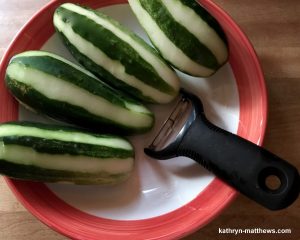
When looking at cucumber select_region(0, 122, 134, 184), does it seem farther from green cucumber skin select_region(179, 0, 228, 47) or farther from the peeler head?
green cucumber skin select_region(179, 0, 228, 47)

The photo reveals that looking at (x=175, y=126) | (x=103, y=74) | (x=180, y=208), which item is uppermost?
(x=103, y=74)

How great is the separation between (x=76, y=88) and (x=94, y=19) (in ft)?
0.43

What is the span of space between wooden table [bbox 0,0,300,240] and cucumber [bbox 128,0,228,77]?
173mm

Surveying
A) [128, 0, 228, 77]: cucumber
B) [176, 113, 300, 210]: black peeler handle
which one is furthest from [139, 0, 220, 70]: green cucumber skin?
[176, 113, 300, 210]: black peeler handle

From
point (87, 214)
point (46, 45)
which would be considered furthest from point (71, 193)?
point (46, 45)

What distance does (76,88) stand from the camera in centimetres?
73

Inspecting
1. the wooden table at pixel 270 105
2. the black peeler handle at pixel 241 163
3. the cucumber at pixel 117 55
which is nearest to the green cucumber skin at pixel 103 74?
the cucumber at pixel 117 55

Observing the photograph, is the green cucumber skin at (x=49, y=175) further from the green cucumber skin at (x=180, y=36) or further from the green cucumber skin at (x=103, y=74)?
the green cucumber skin at (x=180, y=36)

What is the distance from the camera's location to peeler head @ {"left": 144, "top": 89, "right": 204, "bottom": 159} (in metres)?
0.76

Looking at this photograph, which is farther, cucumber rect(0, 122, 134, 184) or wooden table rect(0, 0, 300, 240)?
wooden table rect(0, 0, 300, 240)

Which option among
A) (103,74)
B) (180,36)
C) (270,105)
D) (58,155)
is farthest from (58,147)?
(270,105)

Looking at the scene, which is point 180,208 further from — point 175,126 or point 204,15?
point 204,15

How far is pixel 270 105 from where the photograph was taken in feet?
2.77

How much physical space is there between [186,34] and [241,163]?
0.24m
